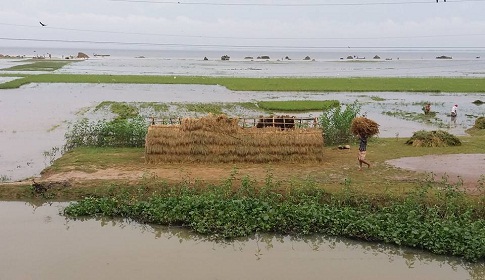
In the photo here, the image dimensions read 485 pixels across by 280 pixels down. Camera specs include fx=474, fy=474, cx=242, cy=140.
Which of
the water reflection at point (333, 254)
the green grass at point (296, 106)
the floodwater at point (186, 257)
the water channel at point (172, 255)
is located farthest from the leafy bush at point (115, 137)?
the green grass at point (296, 106)

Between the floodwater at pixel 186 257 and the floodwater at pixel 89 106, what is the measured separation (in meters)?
4.56

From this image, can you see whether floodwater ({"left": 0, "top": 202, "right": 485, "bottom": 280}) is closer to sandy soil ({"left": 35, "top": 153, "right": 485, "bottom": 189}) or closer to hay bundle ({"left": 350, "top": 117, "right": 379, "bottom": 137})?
sandy soil ({"left": 35, "top": 153, "right": 485, "bottom": 189})

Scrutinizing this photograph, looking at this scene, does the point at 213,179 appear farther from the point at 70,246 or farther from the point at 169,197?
the point at 70,246

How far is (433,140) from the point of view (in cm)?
1575

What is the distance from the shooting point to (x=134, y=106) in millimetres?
27078

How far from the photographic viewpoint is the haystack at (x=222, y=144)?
1325 centimetres

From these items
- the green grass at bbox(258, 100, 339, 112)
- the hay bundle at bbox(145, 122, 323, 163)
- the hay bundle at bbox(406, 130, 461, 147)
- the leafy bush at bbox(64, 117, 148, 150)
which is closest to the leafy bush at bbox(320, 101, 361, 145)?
the hay bundle at bbox(406, 130, 461, 147)

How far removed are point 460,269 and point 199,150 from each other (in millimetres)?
7412

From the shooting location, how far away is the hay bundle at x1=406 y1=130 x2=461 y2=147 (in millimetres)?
15706

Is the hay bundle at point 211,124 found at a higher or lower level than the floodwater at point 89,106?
higher

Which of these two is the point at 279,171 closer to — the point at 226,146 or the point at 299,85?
the point at 226,146

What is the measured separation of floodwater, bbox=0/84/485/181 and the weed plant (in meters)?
4.85

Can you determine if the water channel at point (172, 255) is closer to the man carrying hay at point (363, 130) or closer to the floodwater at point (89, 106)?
the man carrying hay at point (363, 130)

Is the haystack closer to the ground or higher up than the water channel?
higher up
